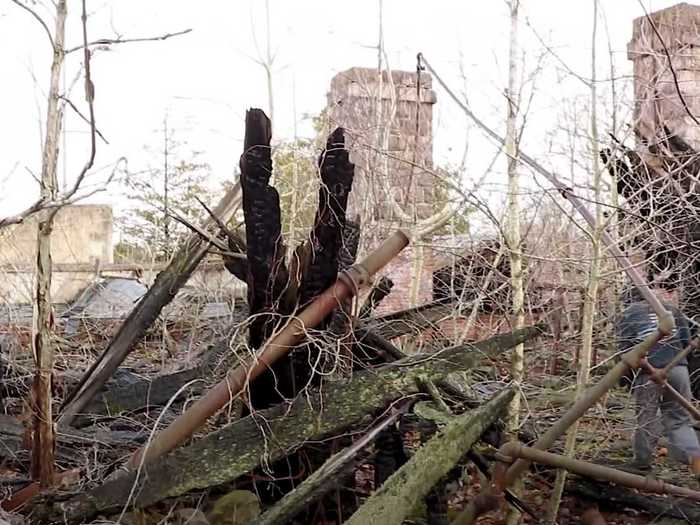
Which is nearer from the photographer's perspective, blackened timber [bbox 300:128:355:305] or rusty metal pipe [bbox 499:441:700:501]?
rusty metal pipe [bbox 499:441:700:501]

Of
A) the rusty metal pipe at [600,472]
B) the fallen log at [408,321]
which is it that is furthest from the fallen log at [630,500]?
the fallen log at [408,321]

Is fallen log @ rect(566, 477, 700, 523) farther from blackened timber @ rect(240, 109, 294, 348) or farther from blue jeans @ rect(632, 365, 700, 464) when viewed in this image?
blackened timber @ rect(240, 109, 294, 348)

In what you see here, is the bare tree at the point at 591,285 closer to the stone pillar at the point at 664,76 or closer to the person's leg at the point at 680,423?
the stone pillar at the point at 664,76

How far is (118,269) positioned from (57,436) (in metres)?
10.3

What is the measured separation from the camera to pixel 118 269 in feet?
54.3

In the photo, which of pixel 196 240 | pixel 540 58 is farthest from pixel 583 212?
pixel 196 240

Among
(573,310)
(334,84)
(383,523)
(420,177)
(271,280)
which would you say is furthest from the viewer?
(334,84)

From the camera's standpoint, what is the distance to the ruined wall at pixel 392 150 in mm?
10688

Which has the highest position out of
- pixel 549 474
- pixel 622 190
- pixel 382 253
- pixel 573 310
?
pixel 622 190

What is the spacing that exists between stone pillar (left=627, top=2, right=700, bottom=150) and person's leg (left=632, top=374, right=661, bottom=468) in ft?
6.29

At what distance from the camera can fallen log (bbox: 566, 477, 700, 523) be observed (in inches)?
238

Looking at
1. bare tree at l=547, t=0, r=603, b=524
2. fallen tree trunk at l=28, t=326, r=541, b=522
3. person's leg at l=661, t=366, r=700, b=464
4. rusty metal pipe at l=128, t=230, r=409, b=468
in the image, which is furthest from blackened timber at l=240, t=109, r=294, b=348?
person's leg at l=661, t=366, r=700, b=464

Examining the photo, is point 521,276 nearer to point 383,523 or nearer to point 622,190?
point 622,190

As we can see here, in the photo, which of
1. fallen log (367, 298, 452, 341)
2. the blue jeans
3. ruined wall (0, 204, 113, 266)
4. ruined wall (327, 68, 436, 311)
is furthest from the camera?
ruined wall (0, 204, 113, 266)
